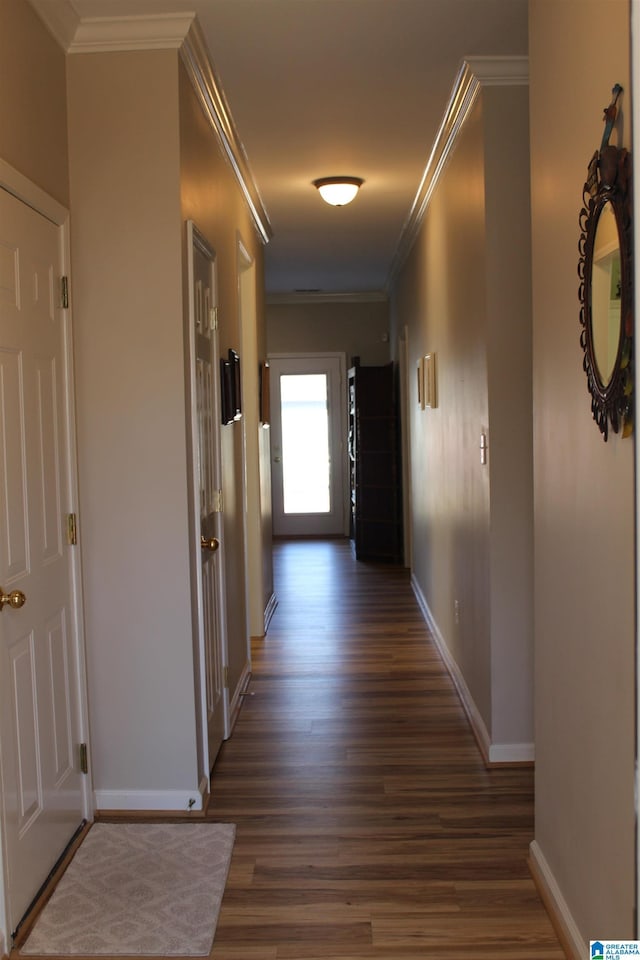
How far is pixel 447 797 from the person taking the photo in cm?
335

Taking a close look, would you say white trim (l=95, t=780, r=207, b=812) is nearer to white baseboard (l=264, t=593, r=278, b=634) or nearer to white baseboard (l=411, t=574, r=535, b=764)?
white baseboard (l=411, t=574, r=535, b=764)

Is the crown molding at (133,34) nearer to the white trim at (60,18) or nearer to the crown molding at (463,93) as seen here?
the white trim at (60,18)

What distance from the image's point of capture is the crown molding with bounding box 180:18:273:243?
3248 mm

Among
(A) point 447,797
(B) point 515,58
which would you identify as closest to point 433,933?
(A) point 447,797

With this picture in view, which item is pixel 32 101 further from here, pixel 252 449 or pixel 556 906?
pixel 252 449

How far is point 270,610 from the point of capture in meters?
6.48

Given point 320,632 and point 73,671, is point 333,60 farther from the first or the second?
point 320,632

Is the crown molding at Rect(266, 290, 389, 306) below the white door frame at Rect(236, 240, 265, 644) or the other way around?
the other way around

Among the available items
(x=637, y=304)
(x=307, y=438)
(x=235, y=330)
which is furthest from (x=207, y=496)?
(x=307, y=438)

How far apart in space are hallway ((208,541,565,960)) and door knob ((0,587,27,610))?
1.05m

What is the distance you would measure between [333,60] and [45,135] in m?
1.23

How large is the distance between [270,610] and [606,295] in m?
4.90

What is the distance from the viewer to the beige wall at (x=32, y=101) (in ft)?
8.31

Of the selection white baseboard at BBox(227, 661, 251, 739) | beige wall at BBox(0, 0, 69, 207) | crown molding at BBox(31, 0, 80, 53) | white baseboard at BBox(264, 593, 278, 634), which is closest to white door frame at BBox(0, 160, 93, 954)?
beige wall at BBox(0, 0, 69, 207)
